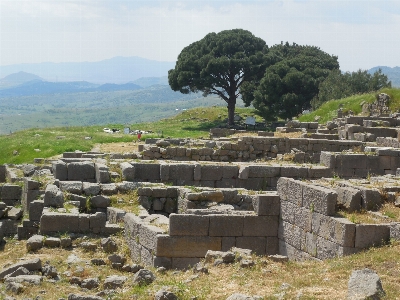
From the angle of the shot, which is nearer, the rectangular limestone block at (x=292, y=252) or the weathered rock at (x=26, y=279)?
the weathered rock at (x=26, y=279)

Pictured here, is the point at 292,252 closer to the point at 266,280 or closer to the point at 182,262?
the point at 182,262

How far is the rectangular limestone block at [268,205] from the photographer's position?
13234 mm

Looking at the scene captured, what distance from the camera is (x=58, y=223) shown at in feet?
45.3

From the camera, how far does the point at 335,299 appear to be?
7883 millimetres

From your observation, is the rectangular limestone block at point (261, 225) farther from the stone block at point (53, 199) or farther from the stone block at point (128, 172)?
the stone block at point (128, 172)

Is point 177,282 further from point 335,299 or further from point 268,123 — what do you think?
point 268,123

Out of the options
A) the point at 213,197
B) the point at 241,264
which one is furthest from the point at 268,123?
the point at 241,264

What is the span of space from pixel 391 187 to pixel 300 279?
15.1ft

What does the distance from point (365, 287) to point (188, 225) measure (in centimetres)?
521

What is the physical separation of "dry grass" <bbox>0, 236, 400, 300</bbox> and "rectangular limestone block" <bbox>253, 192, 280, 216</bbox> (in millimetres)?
2642

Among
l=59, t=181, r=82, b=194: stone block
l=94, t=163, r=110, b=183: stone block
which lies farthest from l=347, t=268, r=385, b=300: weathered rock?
l=94, t=163, r=110, b=183: stone block

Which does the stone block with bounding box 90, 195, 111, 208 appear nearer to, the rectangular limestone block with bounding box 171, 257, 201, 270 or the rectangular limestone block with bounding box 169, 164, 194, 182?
the rectangular limestone block with bounding box 169, 164, 194, 182

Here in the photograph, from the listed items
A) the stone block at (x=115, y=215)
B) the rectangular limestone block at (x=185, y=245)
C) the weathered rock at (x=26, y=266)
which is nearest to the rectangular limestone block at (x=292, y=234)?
the rectangular limestone block at (x=185, y=245)

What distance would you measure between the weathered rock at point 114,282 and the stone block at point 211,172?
310 inches
